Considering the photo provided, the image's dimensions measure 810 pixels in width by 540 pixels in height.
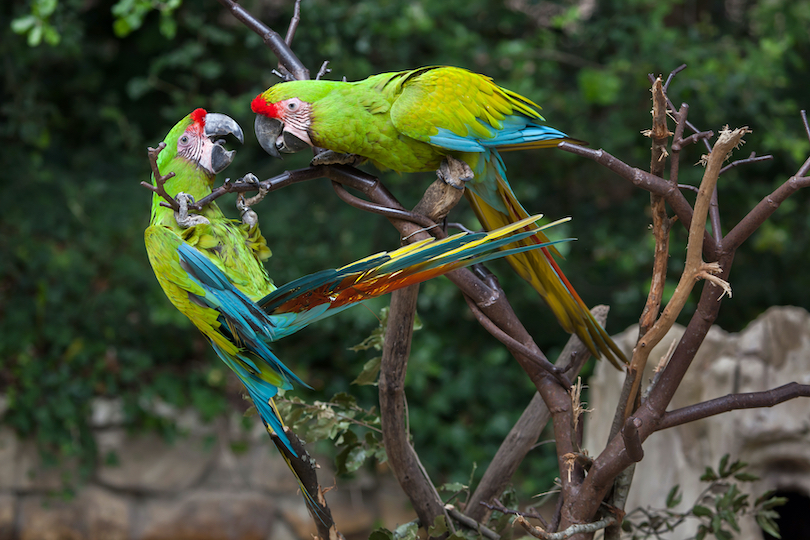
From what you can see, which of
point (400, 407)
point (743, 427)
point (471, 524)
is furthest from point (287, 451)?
point (743, 427)

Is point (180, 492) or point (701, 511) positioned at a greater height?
point (701, 511)

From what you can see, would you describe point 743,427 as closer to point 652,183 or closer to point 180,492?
point 652,183

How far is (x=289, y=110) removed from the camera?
2.10 feet

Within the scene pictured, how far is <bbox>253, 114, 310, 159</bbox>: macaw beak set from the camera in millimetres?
655

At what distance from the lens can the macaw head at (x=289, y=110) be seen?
0.64 m

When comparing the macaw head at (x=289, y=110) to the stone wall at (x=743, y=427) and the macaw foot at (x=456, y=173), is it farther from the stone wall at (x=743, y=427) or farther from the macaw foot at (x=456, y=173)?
the stone wall at (x=743, y=427)

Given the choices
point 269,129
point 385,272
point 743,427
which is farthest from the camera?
point 743,427

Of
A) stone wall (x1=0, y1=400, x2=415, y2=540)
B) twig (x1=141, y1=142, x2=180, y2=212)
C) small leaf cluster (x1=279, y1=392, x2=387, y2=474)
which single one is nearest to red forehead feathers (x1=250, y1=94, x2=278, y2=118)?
twig (x1=141, y1=142, x2=180, y2=212)

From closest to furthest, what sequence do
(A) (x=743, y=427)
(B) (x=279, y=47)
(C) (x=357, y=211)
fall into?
(B) (x=279, y=47)
(A) (x=743, y=427)
(C) (x=357, y=211)

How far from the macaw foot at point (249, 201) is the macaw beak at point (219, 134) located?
0.04m

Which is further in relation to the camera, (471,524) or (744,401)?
(471,524)

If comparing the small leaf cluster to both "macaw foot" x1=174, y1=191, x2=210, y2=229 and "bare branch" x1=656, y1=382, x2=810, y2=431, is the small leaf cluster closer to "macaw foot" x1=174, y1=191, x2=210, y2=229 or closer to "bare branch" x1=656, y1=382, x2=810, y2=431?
"macaw foot" x1=174, y1=191, x2=210, y2=229

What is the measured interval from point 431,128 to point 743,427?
858 millimetres

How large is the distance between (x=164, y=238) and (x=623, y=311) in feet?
5.91
